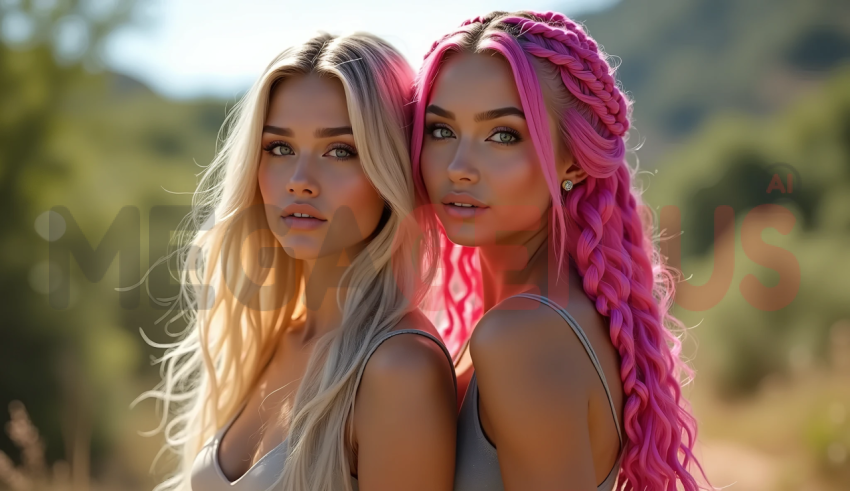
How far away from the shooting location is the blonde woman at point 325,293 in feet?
7.61

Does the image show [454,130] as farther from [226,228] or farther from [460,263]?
[226,228]

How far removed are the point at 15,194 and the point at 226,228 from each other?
667 centimetres

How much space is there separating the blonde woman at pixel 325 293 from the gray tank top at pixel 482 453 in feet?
0.34

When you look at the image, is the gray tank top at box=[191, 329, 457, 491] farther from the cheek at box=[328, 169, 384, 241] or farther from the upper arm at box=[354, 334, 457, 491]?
the cheek at box=[328, 169, 384, 241]

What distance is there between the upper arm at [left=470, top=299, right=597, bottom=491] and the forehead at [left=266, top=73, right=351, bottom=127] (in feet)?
3.30

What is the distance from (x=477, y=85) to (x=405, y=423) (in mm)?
1205

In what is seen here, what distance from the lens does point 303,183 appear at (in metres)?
2.62

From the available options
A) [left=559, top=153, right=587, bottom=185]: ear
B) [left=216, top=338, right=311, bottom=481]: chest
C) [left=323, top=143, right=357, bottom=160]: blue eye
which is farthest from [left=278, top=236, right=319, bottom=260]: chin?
[left=559, top=153, right=587, bottom=185]: ear

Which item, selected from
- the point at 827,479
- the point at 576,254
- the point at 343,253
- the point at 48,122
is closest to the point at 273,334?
the point at 343,253

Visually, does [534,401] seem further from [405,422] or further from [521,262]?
[521,262]

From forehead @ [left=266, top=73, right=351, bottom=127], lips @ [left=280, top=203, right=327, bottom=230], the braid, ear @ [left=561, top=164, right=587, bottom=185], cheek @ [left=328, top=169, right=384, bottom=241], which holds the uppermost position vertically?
the braid

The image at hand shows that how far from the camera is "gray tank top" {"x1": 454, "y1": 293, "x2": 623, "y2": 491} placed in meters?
2.29

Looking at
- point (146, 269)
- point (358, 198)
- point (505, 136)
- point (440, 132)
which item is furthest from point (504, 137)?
point (146, 269)

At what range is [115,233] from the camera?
9.62 m
